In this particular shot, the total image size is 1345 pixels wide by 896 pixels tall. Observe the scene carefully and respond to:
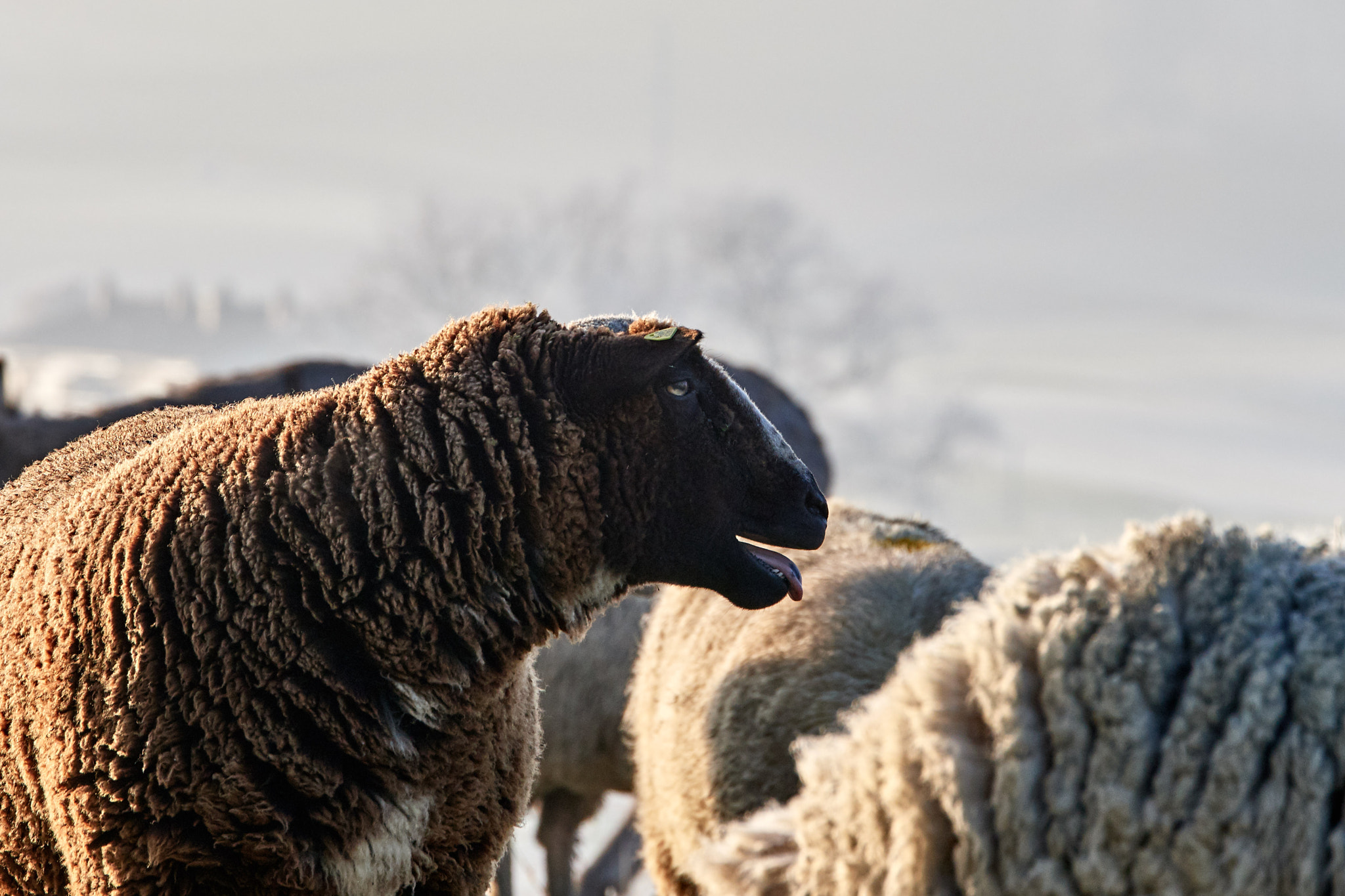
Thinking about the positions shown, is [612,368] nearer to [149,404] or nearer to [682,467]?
[682,467]

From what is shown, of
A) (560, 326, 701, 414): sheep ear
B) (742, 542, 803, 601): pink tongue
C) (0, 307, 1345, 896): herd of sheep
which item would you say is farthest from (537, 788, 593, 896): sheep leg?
(560, 326, 701, 414): sheep ear

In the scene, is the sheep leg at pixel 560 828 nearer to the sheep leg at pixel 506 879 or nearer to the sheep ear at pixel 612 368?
the sheep leg at pixel 506 879

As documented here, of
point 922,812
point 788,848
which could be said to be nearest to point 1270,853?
point 922,812

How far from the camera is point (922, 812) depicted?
1603 mm

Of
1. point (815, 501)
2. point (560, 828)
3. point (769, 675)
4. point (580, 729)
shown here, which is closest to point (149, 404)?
point (580, 729)

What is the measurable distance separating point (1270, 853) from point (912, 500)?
26.4 metres

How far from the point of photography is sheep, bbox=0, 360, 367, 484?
628 cm

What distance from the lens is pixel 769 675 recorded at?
339 centimetres

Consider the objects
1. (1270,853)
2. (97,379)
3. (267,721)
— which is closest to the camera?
(1270,853)

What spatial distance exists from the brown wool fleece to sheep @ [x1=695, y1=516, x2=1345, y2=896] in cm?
94

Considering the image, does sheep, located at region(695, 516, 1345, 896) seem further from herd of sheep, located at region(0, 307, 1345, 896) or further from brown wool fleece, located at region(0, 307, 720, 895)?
brown wool fleece, located at region(0, 307, 720, 895)

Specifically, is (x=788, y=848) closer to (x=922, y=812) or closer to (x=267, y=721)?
(x=922, y=812)

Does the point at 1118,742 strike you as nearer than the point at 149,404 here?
Yes

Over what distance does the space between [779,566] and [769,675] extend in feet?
2.24
